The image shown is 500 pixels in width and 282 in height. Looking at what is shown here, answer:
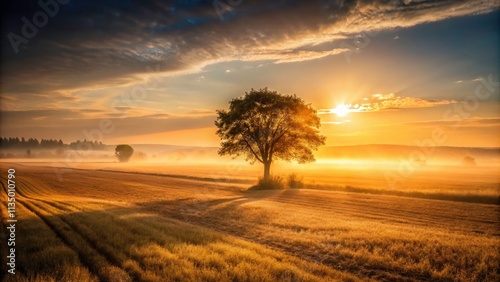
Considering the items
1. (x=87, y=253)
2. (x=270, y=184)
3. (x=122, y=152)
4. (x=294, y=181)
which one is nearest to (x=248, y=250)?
(x=87, y=253)

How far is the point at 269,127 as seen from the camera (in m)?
45.1

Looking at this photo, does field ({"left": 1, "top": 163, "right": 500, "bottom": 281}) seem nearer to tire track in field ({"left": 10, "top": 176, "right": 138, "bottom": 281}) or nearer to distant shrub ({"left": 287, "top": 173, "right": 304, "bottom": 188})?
tire track in field ({"left": 10, "top": 176, "right": 138, "bottom": 281})

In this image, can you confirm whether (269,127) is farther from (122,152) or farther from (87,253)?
(122,152)

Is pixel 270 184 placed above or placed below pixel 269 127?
below

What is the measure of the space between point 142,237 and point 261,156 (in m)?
34.5

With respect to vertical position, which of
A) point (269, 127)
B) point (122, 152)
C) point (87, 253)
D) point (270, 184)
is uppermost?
point (269, 127)

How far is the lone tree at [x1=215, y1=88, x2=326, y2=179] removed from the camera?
4459 cm

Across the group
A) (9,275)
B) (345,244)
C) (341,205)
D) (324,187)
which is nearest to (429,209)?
(341,205)

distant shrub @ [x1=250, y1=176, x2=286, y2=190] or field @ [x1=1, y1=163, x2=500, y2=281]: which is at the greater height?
field @ [x1=1, y1=163, x2=500, y2=281]

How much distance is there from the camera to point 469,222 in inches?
786

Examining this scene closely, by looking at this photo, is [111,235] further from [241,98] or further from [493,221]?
[241,98]

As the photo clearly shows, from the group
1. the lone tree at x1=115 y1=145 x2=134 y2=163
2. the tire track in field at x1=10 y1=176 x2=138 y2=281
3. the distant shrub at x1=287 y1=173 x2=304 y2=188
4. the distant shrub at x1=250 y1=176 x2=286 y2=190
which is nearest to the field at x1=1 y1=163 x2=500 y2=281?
the tire track in field at x1=10 y1=176 x2=138 y2=281

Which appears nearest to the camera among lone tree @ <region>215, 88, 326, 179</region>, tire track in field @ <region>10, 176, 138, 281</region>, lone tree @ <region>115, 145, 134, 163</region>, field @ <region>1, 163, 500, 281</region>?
tire track in field @ <region>10, 176, 138, 281</region>

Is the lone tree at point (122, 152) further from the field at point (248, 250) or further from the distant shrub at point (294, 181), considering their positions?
the field at point (248, 250)
